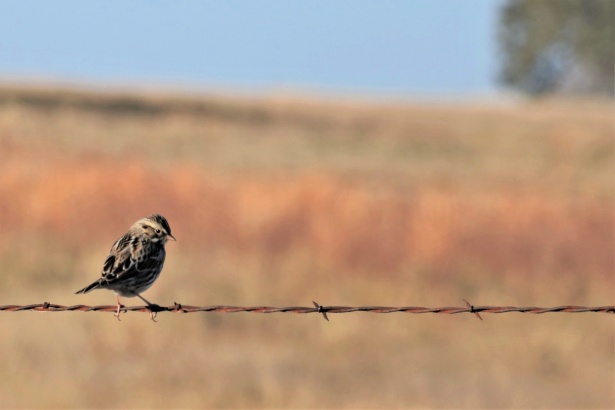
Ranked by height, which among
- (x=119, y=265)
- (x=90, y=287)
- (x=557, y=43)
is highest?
(x=557, y=43)

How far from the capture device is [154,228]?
610 cm

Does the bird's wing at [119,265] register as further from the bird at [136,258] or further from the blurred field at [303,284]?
the blurred field at [303,284]

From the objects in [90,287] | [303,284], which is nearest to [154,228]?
[90,287]

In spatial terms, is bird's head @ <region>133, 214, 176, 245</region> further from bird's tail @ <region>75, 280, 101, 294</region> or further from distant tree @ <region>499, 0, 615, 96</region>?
distant tree @ <region>499, 0, 615, 96</region>

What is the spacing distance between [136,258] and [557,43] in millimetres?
71010

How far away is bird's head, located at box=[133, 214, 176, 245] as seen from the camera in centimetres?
608

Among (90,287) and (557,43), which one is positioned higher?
(557,43)

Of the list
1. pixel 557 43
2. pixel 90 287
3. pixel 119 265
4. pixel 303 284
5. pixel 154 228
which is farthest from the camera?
pixel 557 43

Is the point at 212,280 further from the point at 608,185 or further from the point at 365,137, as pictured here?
the point at 365,137

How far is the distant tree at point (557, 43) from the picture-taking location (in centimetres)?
7331

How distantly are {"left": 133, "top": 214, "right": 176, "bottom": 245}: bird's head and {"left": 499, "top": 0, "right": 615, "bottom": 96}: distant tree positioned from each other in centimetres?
6871

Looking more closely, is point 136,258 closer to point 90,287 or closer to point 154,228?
point 154,228

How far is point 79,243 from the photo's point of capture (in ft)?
57.7

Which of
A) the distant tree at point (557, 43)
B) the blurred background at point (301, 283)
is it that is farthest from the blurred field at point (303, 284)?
the distant tree at point (557, 43)
